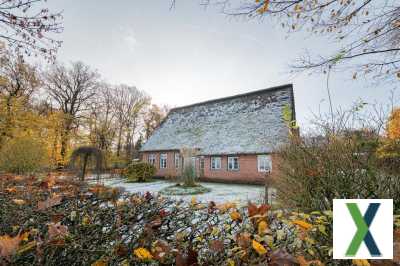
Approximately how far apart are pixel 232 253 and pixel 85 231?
1.02 m

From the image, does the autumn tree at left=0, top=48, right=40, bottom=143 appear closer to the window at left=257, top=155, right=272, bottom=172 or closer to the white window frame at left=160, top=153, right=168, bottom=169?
the white window frame at left=160, top=153, right=168, bottom=169

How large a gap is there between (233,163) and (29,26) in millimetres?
16963

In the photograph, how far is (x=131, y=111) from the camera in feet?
118

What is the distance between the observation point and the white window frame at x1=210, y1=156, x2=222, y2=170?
64.0ft

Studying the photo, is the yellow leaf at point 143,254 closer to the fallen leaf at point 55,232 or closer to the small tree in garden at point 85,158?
the fallen leaf at point 55,232

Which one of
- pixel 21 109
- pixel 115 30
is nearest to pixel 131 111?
→ pixel 21 109

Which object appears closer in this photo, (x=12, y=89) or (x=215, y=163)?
(x=12, y=89)

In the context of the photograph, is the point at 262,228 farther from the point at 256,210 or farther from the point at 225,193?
the point at 225,193

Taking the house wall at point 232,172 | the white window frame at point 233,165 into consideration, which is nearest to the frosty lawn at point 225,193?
the house wall at point 232,172

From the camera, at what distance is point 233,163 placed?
18.8m

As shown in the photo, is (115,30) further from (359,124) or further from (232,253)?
(232,253)

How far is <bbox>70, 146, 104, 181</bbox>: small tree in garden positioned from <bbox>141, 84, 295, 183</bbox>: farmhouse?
5.95 m

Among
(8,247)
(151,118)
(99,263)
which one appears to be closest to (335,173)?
(99,263)

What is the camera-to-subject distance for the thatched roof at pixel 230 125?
18531 millimetres
